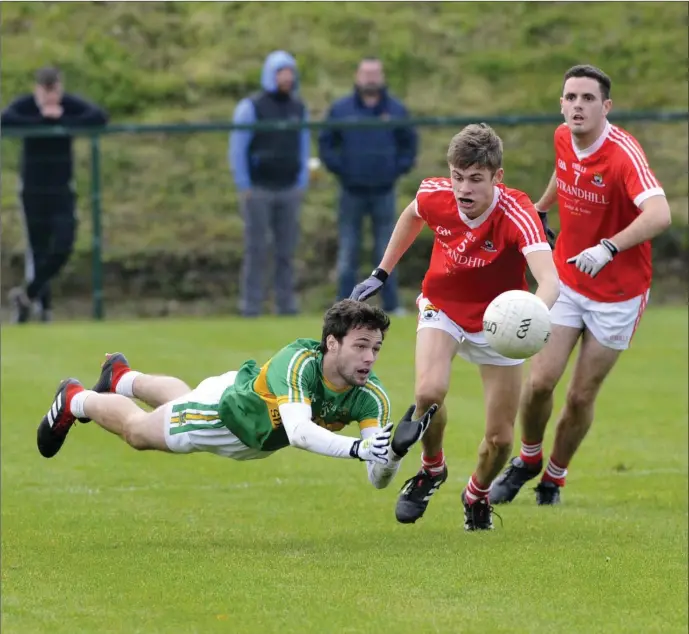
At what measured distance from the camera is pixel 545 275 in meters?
7.47

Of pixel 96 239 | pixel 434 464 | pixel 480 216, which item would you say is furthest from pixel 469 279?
pixel 96 239

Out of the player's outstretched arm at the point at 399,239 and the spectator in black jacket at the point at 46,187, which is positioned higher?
the player's outstretched arm at the point at 399,239

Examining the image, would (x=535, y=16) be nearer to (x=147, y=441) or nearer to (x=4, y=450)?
→ (x=4, y=450)

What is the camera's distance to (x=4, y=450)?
10.9 m

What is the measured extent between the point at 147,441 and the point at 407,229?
1.82 metres

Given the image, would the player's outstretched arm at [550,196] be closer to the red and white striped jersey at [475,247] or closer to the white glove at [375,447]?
the red and white striped jersey at [475,247]

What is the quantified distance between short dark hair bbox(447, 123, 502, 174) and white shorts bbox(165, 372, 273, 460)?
1.63 meters

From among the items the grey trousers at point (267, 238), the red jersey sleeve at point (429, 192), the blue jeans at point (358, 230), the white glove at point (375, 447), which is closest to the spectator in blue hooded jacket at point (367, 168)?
the blue jeans at point (358, 230)

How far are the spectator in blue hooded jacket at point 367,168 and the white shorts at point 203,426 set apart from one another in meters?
8.94

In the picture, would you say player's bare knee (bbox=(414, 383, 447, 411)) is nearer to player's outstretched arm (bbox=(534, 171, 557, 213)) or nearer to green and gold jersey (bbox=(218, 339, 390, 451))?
green and gold jersey (bbox=(218, 339, 390, 451))

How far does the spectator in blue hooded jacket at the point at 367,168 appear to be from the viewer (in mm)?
16891

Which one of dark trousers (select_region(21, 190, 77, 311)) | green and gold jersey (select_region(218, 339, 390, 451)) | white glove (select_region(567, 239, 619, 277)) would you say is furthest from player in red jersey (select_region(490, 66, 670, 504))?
dark trousers (select_region(21, 190, 77, 311))

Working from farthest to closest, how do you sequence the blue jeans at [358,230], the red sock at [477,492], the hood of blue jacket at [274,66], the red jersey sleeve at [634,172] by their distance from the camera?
1. the blue jeans at [358,230]
2. the hood of blue jacket at [274,66]
3. the red jersey sleeve at [634,172]
4. the red sock at [477,492]

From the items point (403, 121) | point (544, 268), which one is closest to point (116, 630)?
point (544, 268)
